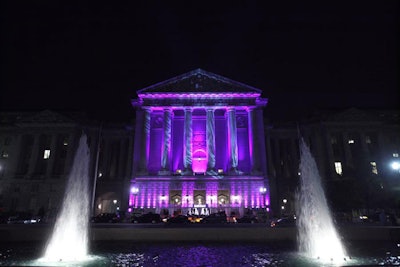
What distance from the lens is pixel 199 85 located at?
202ft

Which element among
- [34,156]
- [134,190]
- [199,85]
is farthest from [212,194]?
[34,156]

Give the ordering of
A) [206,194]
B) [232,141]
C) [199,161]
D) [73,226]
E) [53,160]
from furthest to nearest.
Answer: [53,160], [199,161], [232,141], [206,194], [73,226]

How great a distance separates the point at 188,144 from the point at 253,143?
1364 centimetres

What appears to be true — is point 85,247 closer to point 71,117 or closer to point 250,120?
point 250,120

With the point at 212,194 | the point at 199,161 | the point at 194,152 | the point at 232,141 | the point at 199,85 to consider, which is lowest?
the point at 212,194

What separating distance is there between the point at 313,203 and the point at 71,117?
6447cm

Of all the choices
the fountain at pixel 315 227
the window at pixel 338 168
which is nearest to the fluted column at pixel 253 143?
the window at pixel 338 168

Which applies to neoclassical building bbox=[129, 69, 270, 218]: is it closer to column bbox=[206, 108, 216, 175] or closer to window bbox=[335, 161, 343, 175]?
column bbox=[206, 108, 216, 175]

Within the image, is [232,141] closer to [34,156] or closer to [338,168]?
[338,168]

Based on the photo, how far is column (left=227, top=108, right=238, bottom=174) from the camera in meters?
57.2

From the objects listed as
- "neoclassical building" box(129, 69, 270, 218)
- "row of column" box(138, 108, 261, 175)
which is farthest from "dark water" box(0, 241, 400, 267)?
"row of column" box(138, 108, 261, 175)

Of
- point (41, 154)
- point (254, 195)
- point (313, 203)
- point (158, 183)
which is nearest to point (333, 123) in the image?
point (254, 195)

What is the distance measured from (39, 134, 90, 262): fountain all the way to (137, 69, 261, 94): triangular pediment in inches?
1539

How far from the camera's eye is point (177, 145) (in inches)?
2501
